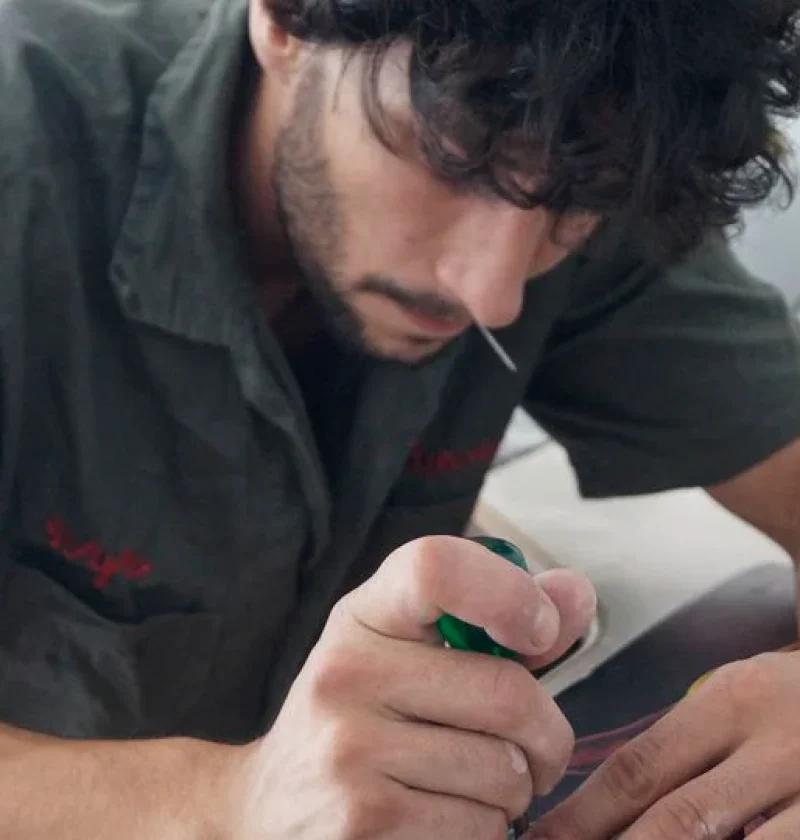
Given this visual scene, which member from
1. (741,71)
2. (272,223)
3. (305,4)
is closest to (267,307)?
(272,223)

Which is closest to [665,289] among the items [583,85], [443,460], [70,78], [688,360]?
[688,360]

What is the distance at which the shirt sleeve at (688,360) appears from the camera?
802 millimetres

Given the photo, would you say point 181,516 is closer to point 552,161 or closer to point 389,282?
point 389,282

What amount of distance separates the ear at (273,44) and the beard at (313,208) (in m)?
0.02

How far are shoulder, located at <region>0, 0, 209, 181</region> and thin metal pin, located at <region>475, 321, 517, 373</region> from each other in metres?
0.29

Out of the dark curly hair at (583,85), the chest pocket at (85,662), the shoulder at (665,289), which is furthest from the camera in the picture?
the shoulder at (665,289)

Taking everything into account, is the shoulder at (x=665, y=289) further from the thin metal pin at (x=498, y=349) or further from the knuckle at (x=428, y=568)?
the knuckle at (x=428, y=568)

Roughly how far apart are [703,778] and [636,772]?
32 mm

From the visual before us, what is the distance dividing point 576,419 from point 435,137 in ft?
1.34

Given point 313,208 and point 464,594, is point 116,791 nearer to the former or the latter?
point 464,594

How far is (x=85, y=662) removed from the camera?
2.32 ft

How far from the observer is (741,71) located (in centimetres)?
51

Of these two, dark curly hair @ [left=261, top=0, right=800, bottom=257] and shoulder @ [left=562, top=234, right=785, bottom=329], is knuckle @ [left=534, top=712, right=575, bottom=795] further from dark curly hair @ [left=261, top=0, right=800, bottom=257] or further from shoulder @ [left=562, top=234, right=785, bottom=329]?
shoulder @ [left=562, top=234, right=785, bottom=329]

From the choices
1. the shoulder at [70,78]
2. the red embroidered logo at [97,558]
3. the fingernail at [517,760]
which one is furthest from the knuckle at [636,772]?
the shoulder at [70,78]
